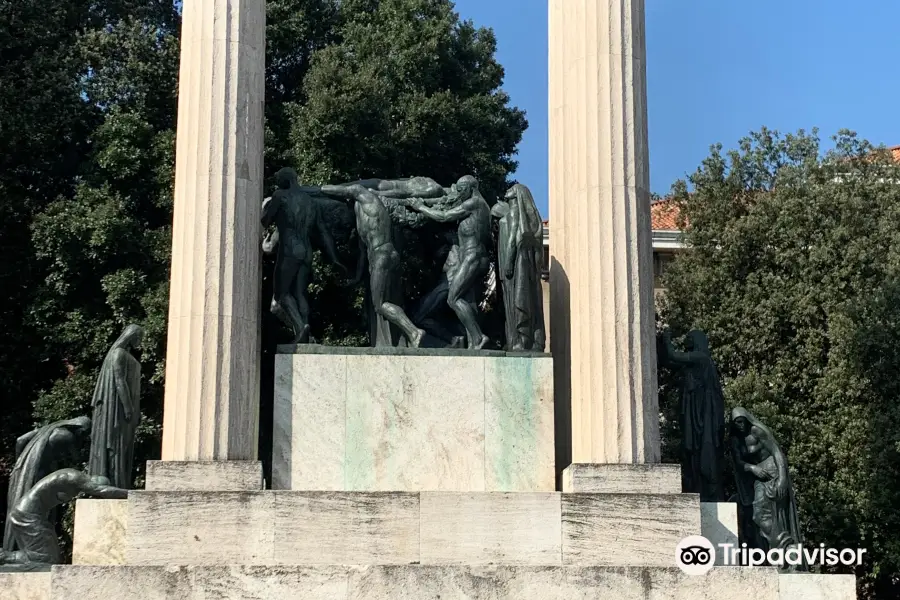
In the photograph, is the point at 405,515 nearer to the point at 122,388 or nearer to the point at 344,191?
the point at 122,388

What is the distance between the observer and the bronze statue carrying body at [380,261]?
15.9 meters

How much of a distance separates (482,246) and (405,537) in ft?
12.8

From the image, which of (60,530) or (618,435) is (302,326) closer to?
(618,435)

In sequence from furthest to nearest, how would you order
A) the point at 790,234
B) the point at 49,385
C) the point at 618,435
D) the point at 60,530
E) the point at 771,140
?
the point at 771,140
the point at 790,234
the point at 49,385
the point at 60,530
the point at 618,435

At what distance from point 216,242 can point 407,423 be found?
286 cm

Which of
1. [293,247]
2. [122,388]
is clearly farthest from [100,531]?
[293,247]

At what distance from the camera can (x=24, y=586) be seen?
14.0 m

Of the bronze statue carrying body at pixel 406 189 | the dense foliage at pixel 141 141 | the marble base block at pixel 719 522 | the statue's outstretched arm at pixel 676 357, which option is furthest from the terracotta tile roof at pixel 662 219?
the marble base block at pixel 719 522

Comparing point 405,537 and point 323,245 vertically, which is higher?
point 323,245

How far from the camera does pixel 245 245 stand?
49.9ft

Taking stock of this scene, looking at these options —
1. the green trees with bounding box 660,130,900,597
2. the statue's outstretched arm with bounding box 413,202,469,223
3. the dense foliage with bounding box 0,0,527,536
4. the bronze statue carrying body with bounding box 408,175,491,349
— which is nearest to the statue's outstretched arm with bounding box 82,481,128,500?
the bronze statue carrying body with bounding box 408,175,491,349

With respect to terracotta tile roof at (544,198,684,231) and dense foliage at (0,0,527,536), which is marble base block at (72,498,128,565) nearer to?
dense foliage at (0,0,527,536)

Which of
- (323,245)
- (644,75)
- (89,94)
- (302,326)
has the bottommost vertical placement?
(302,326)

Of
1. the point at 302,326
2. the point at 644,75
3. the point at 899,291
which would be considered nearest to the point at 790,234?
the point at 899,291
